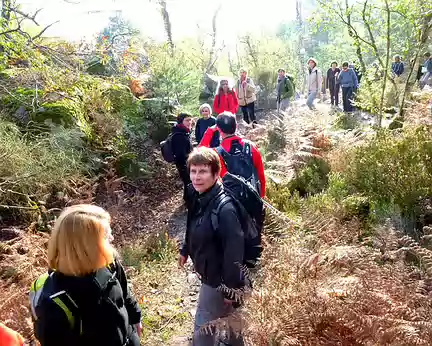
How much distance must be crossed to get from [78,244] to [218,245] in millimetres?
1009

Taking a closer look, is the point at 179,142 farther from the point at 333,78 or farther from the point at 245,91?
the point at 333,78

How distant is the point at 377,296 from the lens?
2.36 m

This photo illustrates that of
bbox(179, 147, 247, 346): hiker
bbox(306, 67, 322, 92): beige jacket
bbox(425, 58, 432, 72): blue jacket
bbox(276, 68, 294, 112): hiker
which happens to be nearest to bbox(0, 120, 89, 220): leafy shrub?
bbox(179, 147, 247, 346): hiker

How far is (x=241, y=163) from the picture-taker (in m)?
Result: 3.93

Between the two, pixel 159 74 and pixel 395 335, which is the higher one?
pixel 159 74

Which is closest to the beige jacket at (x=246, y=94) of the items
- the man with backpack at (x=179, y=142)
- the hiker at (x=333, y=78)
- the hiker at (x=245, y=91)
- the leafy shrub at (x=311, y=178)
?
the hiker at (x=245, y=91)

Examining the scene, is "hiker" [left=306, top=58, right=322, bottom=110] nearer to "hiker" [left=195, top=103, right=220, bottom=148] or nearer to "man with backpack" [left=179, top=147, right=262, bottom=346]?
"hiker" [left=195, top=103, right=220, bottom=148]

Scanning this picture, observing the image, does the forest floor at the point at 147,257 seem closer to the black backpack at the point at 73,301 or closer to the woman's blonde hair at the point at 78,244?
the black backpack at the point at 73,301

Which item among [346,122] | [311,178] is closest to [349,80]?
[346,122]

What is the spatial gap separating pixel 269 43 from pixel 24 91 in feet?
45.7

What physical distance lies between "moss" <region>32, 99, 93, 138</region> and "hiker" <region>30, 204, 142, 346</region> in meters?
6.03

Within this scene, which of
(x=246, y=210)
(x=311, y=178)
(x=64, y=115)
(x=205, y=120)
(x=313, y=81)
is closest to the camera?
(x=246, y=210)

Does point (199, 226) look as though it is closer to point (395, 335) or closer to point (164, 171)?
point (395, 335)

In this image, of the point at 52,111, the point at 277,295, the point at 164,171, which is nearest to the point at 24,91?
the point at 52,111
